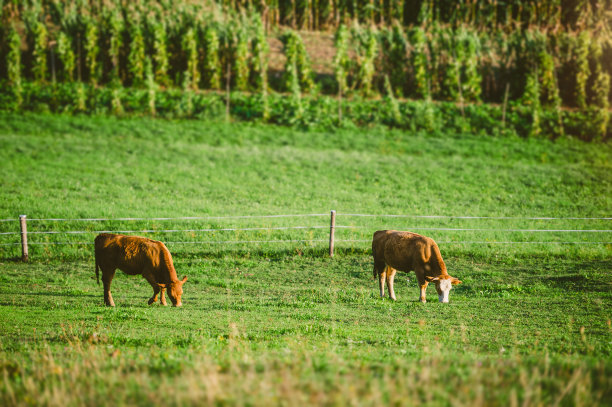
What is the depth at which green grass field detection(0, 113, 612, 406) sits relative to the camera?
537 centimetres

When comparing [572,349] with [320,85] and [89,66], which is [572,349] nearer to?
[320,85]

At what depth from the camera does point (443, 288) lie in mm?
11391

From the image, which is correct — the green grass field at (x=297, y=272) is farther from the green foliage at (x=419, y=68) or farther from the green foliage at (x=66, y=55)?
Result: the green foliage at (x=419, y=68)

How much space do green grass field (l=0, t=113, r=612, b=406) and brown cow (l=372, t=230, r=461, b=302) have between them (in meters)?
0.51

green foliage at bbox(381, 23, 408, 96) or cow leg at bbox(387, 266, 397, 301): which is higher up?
green foliage at bbox(381, 23, 408, 96)

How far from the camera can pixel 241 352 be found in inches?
291

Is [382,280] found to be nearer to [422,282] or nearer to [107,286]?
[422,282]

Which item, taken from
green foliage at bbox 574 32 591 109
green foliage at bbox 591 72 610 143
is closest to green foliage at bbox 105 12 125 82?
green foliage at bbox 591 72 610 143

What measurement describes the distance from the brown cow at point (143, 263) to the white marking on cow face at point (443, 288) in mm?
6004

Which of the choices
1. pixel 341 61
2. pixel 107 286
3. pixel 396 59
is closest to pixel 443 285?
pixel 107 286

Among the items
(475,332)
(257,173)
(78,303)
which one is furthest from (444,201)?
(78,303)

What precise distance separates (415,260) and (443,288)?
0.91m

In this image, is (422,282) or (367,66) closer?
(422,282)

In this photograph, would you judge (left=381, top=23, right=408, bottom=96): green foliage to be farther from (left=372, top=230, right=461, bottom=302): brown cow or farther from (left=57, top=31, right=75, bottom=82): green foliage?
(left=372, top=230, right=461, bottom=302): brown cow
